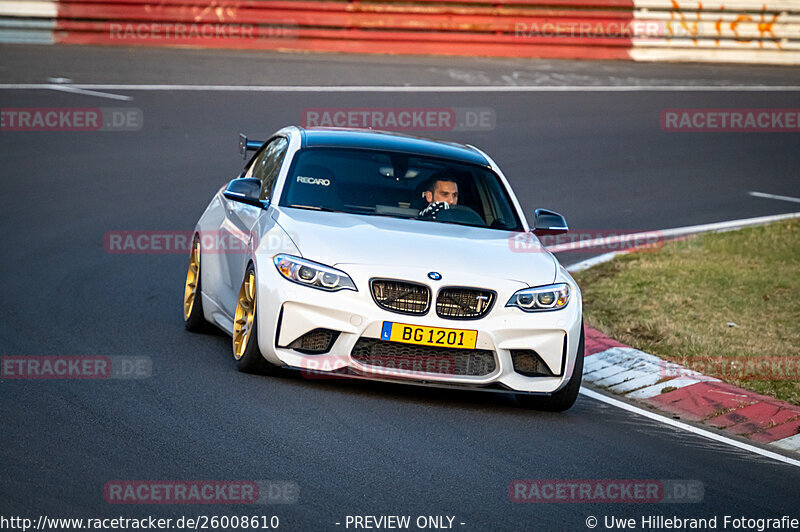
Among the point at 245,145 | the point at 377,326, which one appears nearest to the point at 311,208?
the point at 377,326

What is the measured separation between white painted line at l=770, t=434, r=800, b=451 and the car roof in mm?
2919

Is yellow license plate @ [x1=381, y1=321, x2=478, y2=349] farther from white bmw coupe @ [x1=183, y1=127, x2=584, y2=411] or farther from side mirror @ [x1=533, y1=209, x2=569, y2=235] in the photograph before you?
side mirror @ [x1=533, y1=209, x2=569, y2=235]

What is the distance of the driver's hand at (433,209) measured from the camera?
866 cm

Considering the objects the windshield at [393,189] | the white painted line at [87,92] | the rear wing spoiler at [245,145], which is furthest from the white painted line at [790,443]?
the white painted line at [87,92]

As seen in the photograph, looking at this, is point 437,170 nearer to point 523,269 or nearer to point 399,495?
point 523,269

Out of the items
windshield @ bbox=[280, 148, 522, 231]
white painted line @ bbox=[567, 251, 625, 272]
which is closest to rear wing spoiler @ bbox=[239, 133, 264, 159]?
windshield @ bbox=[280, 148, 522, 231]

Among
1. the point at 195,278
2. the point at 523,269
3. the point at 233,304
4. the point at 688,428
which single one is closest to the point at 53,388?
the point at 233,304

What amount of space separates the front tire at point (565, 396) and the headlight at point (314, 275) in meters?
1.39

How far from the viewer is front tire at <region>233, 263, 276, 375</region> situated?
7.64 meters

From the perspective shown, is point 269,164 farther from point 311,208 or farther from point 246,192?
point 311,208

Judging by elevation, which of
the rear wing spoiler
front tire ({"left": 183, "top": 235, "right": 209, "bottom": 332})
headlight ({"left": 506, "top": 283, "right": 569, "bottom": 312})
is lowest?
front tire ({"left": 183, "top": 235, "right": 209, "bottom": 332})

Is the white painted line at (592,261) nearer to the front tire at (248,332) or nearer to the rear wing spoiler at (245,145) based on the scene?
the rear wing spoiler at (245,145)

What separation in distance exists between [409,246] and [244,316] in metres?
1.16

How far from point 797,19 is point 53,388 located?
2433cm
